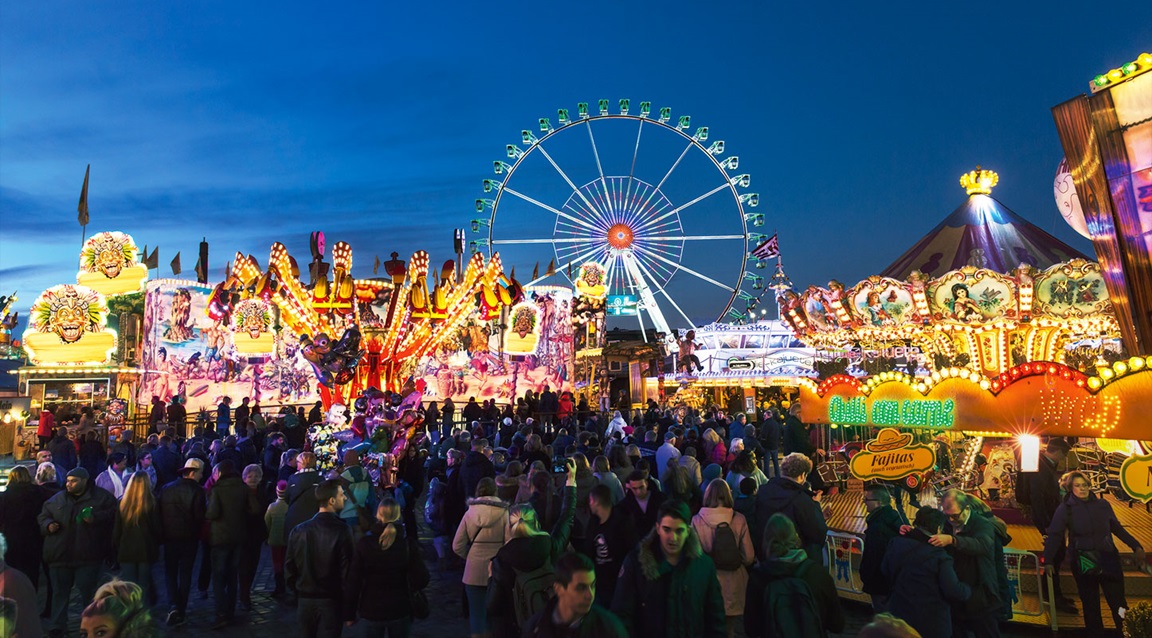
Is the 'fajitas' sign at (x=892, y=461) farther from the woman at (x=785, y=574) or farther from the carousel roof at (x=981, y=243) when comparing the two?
the carousel roof at (x=981, y=243)

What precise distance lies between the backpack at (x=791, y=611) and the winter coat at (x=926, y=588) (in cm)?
102

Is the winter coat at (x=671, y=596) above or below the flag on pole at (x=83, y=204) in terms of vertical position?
below

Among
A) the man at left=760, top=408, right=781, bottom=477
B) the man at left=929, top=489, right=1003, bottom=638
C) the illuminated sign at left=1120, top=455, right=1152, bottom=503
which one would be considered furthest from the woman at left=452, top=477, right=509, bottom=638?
the man at left=760, top=408, right=781, bottom=477

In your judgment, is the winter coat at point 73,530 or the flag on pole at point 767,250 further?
the flag on pole at point 767,250

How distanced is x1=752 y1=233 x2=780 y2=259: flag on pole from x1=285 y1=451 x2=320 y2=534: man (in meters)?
24.0

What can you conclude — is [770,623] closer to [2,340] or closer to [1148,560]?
[1148,560]

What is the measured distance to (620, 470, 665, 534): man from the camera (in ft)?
17.8

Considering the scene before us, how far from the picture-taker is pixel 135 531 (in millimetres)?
5906

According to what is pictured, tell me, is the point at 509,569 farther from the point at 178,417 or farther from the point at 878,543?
the point at 178,417

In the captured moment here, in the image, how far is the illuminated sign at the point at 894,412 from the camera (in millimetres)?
9766

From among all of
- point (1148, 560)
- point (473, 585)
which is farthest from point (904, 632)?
point (1148, 560)

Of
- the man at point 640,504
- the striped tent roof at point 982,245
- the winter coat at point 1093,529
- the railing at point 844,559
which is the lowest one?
the railing at point 844,559

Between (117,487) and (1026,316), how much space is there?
12220mm

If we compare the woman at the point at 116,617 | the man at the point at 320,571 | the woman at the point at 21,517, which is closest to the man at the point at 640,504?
the man at the point at 320,571
